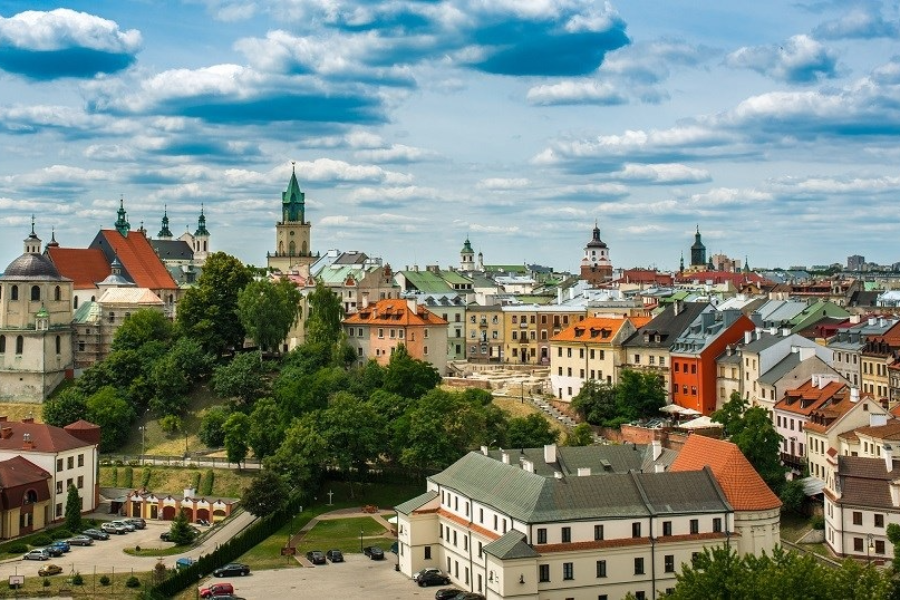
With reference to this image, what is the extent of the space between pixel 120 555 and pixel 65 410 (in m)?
32.1

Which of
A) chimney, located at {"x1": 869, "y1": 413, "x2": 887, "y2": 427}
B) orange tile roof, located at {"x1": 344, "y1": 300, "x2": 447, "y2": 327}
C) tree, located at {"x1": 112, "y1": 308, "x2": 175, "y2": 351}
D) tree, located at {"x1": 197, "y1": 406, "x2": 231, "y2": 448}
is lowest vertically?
tree, located at {"x1": 197, "y1": 406, "x2": 231, "y2": 448}

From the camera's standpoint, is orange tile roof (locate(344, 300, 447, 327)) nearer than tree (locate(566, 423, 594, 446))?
No

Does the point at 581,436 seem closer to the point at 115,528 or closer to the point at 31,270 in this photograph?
the point at 115,528

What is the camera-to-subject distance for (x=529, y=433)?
8331 centimetres

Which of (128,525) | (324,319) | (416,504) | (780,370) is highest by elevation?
(324,319)

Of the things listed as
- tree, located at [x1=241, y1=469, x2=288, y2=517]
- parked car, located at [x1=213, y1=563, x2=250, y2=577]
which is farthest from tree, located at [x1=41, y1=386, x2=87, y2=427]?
parked car, located at [x1=213, y1=563, x2=250, y2=577]

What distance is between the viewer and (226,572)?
65000 millimetres

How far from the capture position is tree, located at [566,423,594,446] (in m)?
83.4

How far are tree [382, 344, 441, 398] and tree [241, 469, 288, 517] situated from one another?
71.7ft

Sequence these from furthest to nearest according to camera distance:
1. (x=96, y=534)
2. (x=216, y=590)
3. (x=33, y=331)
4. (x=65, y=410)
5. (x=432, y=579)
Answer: (x=33, y=331), (x=65, y=410), (x=96, y=534), (x=432, y=579), (x=216, y=590)

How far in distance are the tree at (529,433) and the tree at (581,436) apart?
52.0 inches

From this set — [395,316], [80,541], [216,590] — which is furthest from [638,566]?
[395,316]

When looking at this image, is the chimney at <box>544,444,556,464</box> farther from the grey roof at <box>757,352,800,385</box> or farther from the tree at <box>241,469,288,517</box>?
the grey roof at <box>757,352,800,385</box>

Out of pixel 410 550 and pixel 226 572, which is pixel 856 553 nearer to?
pixel 410 550
